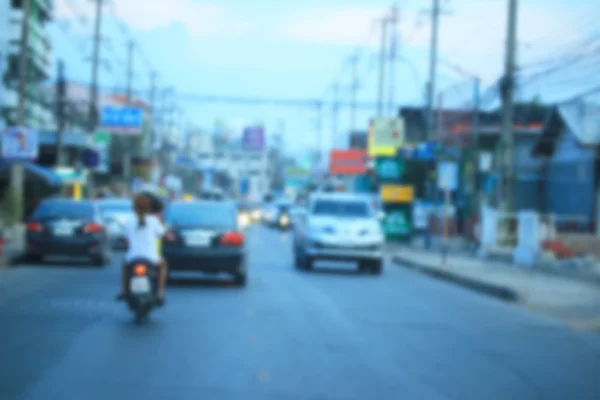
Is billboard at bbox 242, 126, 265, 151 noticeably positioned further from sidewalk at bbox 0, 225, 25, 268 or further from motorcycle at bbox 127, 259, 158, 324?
motorcycle at bbox 127, 259, 158, 324

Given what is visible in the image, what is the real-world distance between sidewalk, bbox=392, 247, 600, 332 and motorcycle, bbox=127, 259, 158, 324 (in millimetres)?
6928

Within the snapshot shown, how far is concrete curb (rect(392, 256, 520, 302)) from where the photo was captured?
2059cm

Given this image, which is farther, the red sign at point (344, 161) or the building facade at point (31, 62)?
the red sign at point (344, 161)

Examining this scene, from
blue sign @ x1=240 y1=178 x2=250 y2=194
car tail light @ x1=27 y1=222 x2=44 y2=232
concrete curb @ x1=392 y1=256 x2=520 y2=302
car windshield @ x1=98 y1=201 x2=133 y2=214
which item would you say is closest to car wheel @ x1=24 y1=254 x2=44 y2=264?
car tail light @ x1=27 y1=222 x2=44 y2=232

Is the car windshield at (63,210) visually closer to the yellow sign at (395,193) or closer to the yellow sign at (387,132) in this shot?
the yellow sign at (395,193)

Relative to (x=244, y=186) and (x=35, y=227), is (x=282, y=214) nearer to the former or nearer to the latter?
(x=35, y=227)

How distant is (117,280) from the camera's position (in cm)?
2086

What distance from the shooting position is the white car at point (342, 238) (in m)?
26.1

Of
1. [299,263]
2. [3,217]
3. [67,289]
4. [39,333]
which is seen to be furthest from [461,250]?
[39,333]

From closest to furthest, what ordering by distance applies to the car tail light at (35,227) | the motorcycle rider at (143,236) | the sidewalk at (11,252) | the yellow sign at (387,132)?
the motorcycle rider at (143,236) → the sidewalk at (11,252) → the car tail light at (35,227) → the yellow sign at (387,132)

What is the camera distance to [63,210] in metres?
24.2

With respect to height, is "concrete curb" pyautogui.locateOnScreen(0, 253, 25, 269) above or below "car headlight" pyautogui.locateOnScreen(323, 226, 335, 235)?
below

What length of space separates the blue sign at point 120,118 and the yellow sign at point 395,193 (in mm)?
→ 14173

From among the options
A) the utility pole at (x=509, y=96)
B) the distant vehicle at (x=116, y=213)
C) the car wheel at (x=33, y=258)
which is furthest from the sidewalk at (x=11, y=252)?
the utility pole at (x=509, y=96)
